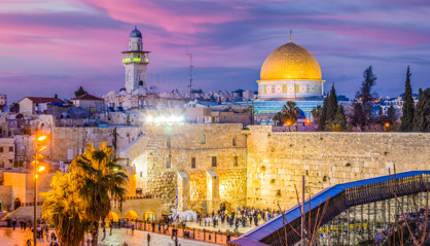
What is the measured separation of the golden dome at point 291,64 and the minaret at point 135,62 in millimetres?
14495

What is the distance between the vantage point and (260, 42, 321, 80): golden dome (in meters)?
51.4

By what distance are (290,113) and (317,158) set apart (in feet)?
41.0

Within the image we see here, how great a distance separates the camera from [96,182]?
20.4m

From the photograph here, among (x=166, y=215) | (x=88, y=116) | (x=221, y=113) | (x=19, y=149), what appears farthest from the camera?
(x=88, y=116)

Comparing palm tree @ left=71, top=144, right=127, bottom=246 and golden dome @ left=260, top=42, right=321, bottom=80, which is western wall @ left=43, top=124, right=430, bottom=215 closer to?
palm tree @ left=71, top=144, right=127, bottom=246

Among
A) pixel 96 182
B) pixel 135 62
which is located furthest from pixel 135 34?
pixel 96 182

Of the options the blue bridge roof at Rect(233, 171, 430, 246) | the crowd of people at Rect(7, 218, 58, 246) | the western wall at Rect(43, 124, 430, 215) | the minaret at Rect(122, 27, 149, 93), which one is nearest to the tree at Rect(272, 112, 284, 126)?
the western wall at Rect(43, 124, 430, 215)

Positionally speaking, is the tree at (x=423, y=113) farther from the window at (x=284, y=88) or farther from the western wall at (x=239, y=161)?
the window at (x=284, y=88)

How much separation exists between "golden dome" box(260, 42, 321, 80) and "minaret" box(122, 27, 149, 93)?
14.5 metres

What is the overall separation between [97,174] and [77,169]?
570 millimetres

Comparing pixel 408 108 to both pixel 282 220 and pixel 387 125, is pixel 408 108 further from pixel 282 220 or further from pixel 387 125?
pixel 282 220

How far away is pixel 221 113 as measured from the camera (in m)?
44.4

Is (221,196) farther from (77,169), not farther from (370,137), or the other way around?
(77,169)

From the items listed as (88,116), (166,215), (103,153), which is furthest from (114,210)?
(88,116)
